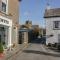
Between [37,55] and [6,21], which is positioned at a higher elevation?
[6,21]

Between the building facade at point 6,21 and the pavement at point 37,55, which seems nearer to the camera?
the pavement at point 37,55

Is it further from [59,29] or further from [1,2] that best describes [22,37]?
[1,2]

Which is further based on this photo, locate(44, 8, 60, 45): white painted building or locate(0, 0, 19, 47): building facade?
locate(44, 8, 60, 45): white painted building

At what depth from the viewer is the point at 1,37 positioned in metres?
28.0

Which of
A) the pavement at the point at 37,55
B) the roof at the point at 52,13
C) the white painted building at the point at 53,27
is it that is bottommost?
the pavement at the point at 37,55

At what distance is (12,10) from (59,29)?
38.0ft

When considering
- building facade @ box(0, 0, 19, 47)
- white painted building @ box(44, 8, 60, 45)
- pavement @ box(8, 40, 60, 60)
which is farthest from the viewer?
white painted building @ box(44, 8, 60, 45)

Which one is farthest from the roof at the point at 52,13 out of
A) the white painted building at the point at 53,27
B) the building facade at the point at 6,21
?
the building facade at the point at 6,21

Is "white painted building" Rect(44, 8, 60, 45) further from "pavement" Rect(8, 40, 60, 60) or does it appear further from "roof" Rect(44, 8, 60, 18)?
"pavement" Rect(8, 40, 60, 60)

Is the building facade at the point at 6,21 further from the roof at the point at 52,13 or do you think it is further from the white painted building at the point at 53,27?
the roof at the point at 52,13

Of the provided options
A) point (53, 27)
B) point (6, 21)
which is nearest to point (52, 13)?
point (53, 27)

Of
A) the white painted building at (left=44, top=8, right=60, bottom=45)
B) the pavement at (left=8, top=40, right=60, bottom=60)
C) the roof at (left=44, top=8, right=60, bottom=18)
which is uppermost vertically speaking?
the roof at (left=44, top=8, right=60, bottom=18)

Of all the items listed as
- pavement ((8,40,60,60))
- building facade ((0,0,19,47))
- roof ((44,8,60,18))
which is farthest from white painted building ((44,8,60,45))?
pavement ((8,40,60,60))

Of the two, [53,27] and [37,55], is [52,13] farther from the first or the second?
[37,55]
